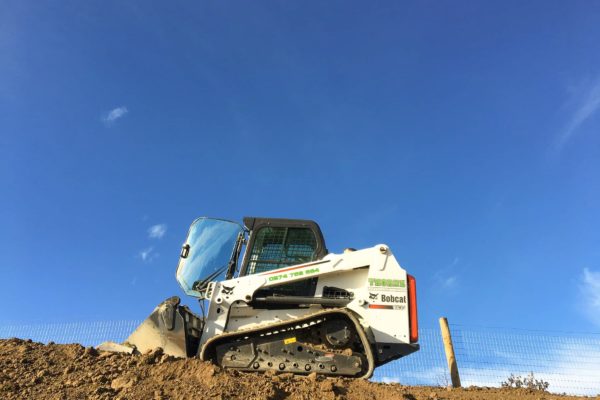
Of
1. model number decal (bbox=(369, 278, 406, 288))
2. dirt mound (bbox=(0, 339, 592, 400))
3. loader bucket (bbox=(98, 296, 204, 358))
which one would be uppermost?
model number decal (bbox=(369, 278, 406, 288))

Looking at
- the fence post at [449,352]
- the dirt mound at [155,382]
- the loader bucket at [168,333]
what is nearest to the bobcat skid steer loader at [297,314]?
the loader bucket at [168,333]

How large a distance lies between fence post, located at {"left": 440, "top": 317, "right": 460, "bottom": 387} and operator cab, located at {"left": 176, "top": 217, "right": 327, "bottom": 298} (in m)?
2.73

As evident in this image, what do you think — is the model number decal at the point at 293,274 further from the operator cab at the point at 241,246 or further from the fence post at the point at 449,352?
the fence post at the point at 449,352

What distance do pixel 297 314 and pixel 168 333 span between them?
1.87 m

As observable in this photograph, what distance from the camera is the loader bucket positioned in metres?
7.00

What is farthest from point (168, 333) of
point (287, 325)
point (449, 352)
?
point (449, 352)

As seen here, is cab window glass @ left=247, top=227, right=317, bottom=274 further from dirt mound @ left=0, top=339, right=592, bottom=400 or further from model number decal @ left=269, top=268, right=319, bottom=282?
dirt mound @ left=0, top=339, right=592, bottom=400

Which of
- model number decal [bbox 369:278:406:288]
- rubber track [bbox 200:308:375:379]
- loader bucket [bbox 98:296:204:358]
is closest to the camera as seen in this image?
rubber track [bbox 200:308:375:379]

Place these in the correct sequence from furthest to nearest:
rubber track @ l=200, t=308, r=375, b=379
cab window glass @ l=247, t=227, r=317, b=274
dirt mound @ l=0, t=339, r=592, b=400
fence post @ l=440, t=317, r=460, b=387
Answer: fence post @ l=440, t=317, r=460, b=387
cab window glass @ l=247, t=227, r=317, b=274
rubber track @ l=200, t=308, r=375, b=379
dirt mound @ l=0, t=339, r=592, b=400

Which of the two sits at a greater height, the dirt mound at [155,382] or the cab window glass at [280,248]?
the cab window glass at [280,248]

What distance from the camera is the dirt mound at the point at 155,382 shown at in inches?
215

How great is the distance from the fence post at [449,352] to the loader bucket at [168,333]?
13.6 feet

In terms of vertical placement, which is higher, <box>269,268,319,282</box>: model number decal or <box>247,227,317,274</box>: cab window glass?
<box>247,227,317,274</box>: cab window glass

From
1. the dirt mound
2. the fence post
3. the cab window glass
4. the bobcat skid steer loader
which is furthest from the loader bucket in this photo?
the fence post
